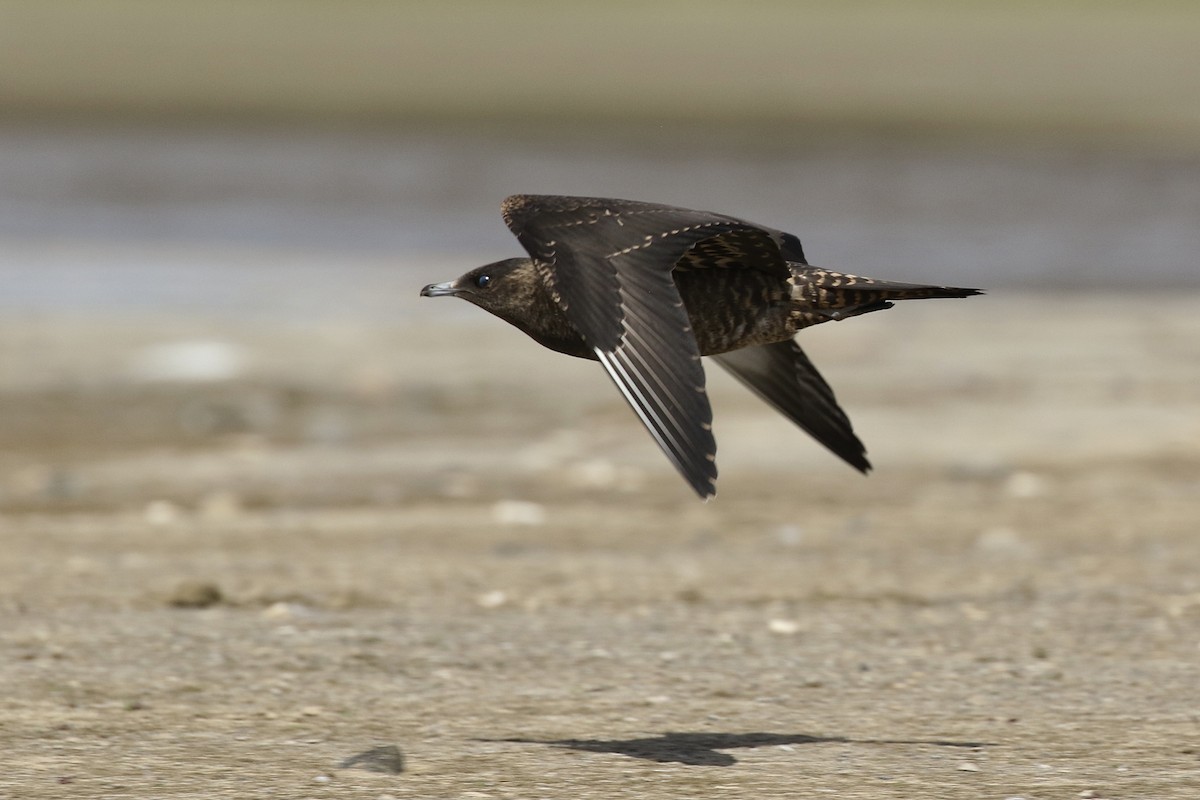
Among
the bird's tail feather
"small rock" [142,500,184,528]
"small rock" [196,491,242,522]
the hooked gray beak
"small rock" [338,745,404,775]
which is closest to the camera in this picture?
"small rock" [338,745,404,775]

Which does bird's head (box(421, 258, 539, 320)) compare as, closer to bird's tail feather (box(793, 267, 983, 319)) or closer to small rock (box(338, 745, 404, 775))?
bird's tail feather (box(793, 267, 983, 319))

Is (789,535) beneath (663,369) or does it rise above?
beneath

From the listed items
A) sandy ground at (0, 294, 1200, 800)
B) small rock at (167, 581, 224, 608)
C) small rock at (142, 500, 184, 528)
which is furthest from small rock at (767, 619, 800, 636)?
small rock at (142, 500, 184, 528)

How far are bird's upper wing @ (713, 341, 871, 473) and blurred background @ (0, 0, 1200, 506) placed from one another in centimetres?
348

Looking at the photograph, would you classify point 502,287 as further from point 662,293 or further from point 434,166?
point 434,166

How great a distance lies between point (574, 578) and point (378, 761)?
2149 mm

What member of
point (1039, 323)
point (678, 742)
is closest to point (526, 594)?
point (678, 742)

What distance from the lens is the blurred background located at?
37.2 ft

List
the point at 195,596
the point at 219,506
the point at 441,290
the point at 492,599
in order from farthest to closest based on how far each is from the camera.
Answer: the point at 219,506 → the point at 492,599 → the point at 195,596 → the point at 441,290

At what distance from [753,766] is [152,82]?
97.5 feet

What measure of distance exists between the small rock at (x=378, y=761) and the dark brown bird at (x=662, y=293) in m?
0.98

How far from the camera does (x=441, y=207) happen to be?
19703 mm

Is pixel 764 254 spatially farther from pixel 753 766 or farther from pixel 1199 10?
pixel 1199 10

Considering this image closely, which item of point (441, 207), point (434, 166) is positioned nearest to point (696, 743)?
point (441, 207)
